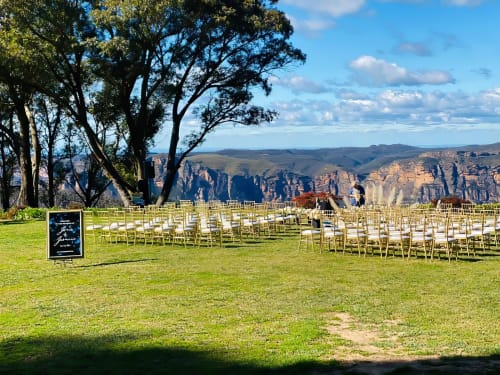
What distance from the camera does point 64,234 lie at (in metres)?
11.7

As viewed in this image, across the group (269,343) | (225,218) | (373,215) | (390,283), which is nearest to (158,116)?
(225,218)

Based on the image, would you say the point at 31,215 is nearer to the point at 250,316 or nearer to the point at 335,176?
the point at 250,316

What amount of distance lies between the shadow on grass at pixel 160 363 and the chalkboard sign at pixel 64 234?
18.0 ft

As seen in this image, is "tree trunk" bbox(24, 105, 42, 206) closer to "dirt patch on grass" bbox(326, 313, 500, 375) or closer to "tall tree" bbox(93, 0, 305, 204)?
"tall tree" bbox(93, 0, 305, 204)

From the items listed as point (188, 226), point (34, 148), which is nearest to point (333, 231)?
point (188, 226)

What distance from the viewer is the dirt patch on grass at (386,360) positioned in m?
5.10

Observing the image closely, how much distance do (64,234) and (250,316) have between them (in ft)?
19.1

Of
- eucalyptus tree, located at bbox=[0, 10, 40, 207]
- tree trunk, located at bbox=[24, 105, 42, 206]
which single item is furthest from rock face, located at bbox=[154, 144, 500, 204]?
eucalyptus tree, located at bbox=[0, 10, 40, 207]

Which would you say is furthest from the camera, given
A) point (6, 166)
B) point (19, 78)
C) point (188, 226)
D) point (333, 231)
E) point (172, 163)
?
point (6, 166)

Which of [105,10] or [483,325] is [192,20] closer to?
[105,10]

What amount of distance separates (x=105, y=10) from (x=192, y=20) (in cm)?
369

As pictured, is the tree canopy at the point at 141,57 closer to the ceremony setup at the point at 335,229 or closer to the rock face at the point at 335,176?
the ceremony setup at the point at 335,229

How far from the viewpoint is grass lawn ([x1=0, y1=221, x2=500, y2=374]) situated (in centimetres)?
549

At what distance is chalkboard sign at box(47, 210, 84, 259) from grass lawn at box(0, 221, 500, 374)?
0.35 metres
